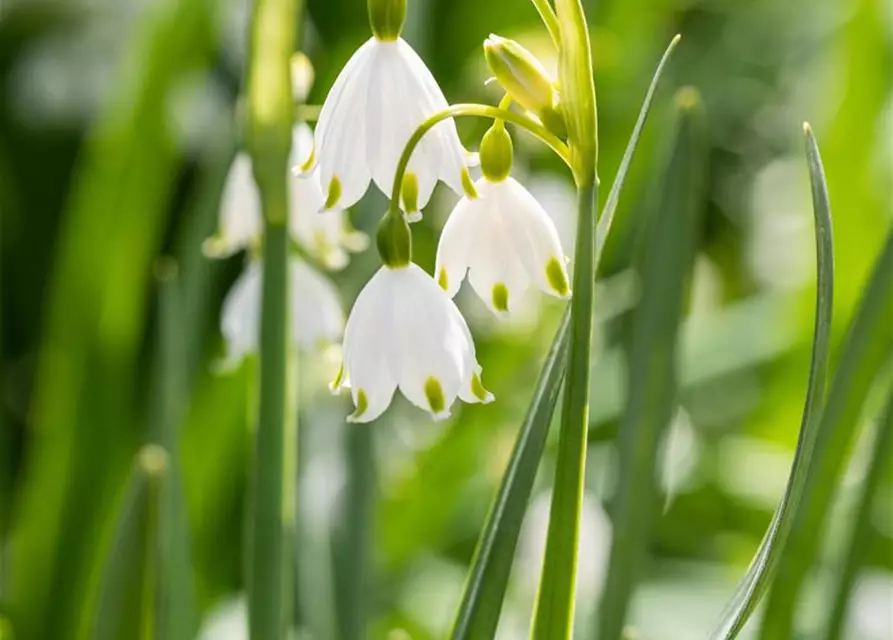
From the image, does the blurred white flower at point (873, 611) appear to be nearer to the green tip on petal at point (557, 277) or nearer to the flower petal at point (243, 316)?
the flower petal at point (243, 316)

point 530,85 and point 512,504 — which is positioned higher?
point 530,85

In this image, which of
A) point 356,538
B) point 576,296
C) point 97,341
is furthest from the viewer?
point 97,341

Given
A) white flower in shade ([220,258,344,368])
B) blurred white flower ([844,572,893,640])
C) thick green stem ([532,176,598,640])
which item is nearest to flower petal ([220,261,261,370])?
white flower in shade ([220,258,344,368])

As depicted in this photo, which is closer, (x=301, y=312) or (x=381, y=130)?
(x=381, y=130)

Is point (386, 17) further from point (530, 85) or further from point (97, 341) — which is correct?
point (97, 341)

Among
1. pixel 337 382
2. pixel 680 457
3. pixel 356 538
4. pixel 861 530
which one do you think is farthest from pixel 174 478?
pixel 680 457

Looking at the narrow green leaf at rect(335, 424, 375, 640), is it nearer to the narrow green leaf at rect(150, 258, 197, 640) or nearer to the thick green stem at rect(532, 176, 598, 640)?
the narrow green leaf at rect(150, 258, 197, 640)

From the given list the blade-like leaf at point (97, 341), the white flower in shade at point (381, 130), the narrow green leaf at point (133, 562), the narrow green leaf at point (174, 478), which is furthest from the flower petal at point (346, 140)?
the blade-like leaf at point (97, 341)

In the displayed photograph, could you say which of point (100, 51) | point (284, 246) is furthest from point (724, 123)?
point (284, 246)
